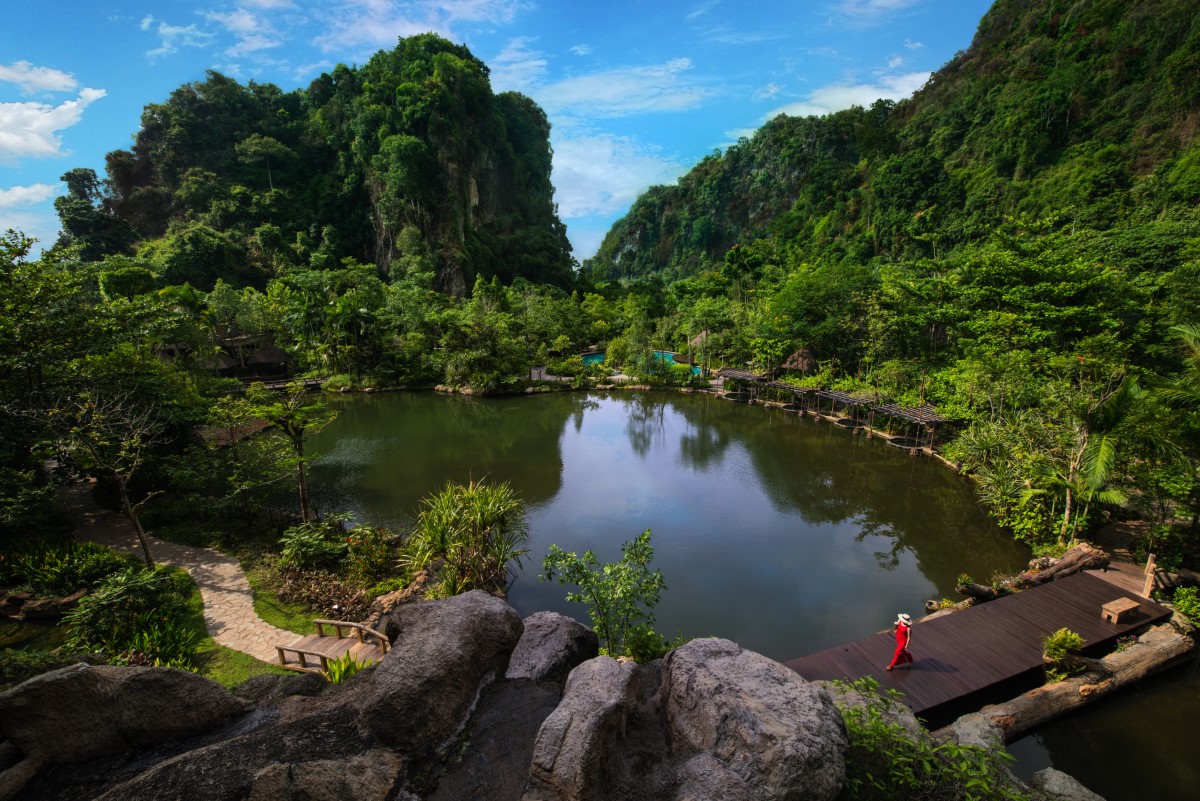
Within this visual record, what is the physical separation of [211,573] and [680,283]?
170 ft

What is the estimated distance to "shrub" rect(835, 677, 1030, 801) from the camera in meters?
3.41

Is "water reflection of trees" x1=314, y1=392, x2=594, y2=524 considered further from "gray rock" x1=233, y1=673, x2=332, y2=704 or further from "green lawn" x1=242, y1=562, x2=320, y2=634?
"gray rock" x1=233, y1=673, x2=332, y2=704

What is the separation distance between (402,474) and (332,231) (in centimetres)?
4112

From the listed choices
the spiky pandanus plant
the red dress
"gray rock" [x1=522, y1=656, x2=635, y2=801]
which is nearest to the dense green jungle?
the spiky pandanus plant

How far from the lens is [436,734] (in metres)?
3.72

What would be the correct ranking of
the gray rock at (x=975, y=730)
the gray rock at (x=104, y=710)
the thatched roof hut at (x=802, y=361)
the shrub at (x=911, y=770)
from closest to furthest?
the gray rock at (x=104, y=710), the shrub at (x=911, y=770), the gray rock at (x=975, y=730), the thatched roof hut at (x=802, y=361)

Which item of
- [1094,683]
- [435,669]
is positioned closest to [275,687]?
[435,669]

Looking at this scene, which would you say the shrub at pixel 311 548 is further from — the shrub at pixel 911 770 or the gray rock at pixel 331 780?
the shrub at pixel 911 770

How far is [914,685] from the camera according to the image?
7.04 meters

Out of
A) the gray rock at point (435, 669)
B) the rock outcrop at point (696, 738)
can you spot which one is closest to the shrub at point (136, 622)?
the gray rock at point (435, 669)

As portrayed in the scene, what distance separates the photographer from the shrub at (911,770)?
341cm

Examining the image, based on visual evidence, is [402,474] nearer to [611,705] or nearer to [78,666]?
[78,666]

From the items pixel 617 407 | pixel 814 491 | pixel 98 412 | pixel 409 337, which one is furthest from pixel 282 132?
pixel 814 491

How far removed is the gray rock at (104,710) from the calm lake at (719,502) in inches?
255
